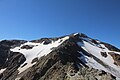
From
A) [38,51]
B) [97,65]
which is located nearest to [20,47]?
[38,51]

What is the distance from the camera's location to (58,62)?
86.7 meters

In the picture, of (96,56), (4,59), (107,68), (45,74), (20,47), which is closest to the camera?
(45,74)

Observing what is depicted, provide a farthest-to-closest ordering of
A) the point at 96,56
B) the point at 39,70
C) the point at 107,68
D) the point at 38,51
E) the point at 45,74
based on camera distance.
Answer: the point at 38,51
the point at 96,56
the point at 107,68
the point at 39,70
the point at 45,74

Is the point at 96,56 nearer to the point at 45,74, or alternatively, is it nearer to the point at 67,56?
the point at 67,56

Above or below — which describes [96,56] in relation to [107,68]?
above

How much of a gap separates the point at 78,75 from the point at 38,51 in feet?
229

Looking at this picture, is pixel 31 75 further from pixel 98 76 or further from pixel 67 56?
pixel 98 76

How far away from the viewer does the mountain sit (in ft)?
225

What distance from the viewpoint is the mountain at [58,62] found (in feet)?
225

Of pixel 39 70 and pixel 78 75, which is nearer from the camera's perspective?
pixel 78 75

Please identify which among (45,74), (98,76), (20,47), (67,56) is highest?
(20,47)

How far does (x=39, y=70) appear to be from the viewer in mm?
88375

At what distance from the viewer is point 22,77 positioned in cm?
8969

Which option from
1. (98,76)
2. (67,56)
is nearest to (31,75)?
(67,56)
